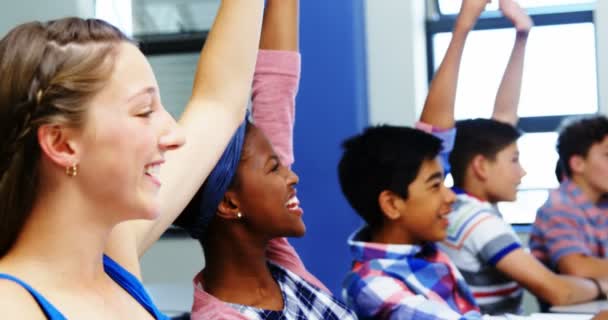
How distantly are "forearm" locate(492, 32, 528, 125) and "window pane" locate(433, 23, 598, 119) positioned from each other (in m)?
0.18

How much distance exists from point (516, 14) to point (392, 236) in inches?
30.7

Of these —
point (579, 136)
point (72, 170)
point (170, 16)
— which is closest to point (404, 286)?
point (72, 170)

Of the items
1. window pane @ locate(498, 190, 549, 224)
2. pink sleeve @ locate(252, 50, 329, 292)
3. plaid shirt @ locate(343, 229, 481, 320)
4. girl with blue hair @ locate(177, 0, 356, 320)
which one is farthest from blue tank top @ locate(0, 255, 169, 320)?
window pane @ locate(498, 190, 549, 224)

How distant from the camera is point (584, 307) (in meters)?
1.64

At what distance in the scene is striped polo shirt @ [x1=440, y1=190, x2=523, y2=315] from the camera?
161 cm

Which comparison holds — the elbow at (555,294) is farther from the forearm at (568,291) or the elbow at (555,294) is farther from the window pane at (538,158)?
the window pane at (538,158)

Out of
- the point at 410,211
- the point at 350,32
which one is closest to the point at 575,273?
the point at 410,211

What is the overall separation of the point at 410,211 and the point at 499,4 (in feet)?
2.34

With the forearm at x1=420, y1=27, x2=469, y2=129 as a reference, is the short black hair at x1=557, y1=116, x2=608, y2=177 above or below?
below

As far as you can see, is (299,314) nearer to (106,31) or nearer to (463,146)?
(106,31)

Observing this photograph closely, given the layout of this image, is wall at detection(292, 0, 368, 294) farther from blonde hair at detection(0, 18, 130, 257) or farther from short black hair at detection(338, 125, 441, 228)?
blonde hair at detection(0, 18, 130, 257)

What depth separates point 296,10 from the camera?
1104mm

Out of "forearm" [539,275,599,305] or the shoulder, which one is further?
"forearm" [539,275,599,305]

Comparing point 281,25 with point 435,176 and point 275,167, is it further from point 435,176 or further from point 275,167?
point 435,176
